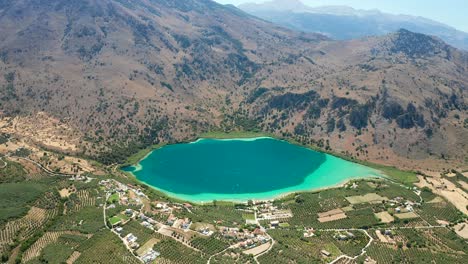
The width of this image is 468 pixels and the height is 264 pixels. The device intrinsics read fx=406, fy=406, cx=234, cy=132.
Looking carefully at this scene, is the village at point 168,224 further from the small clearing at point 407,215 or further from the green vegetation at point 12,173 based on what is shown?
the small clearing at point 407,215

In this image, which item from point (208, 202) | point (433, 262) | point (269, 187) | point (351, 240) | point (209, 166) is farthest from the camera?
point (209, 166)

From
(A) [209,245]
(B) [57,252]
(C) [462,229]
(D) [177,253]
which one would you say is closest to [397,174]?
(C) [462,229]

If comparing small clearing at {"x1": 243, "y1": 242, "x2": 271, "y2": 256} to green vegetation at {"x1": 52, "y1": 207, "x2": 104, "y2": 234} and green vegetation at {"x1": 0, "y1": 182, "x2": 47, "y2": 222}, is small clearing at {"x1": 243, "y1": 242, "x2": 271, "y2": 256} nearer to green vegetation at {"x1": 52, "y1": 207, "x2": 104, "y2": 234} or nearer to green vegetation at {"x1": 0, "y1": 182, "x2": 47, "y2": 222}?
green vegetation at {"x1": 52, "y1": 207, "x2": 104, "y2": 234}

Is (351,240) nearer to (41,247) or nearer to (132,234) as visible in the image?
(132,234)

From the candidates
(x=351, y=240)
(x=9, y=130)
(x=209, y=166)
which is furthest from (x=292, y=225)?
(x=9, y=130)

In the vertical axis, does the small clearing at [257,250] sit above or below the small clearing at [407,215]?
below

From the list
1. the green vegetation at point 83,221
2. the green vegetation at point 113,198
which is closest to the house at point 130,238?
the green vegetation at point 83,221

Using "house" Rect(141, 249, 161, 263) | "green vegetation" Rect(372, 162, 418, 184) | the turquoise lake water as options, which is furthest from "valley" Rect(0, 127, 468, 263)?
"green vegetation" Rect(372, 162, 418, 184)

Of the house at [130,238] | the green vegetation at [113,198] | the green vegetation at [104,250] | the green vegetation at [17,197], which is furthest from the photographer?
the green vegetation at [113,198]
